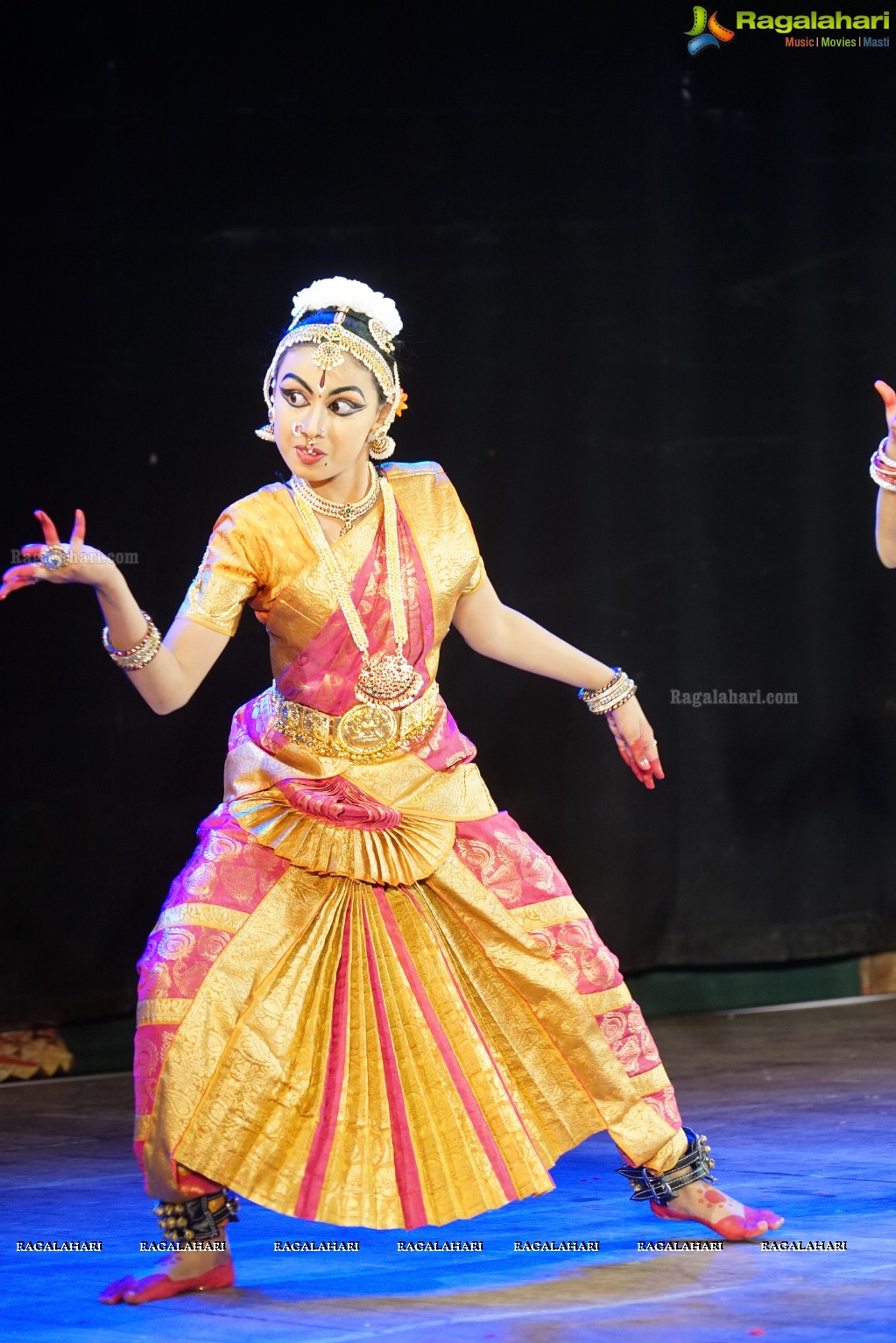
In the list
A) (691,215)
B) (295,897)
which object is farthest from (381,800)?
(691,215)

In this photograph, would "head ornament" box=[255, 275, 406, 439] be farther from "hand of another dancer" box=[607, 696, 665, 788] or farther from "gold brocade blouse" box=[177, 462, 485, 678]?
"hand of another dancer" box=[607, 696, 665, 788]

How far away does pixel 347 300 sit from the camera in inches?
116

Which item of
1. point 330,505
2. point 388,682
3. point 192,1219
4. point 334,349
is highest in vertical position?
point 334,349

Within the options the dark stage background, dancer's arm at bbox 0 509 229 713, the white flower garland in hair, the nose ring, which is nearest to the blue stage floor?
dancer's arm at bbox 0 509 229 713

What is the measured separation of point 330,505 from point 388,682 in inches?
11.4

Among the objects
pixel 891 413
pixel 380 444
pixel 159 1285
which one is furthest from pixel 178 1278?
pixel 891 413

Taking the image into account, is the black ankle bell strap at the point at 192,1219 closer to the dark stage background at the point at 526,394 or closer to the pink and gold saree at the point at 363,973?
the pink and gold saree at the point at 363,973

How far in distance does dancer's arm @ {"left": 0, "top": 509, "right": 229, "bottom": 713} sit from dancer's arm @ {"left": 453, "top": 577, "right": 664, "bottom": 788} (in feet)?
1.53

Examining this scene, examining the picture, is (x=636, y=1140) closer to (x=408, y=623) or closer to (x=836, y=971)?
(x=408, y=623)

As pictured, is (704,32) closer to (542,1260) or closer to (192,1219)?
(542,1260)

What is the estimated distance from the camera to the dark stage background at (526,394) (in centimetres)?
450

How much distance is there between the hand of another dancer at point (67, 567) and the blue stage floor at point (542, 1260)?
956mm

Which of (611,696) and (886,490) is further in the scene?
(611,696)

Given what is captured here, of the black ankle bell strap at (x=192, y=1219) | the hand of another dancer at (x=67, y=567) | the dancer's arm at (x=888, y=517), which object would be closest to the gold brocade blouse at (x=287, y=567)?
the hand of another dancer at (x=67, y=567)
